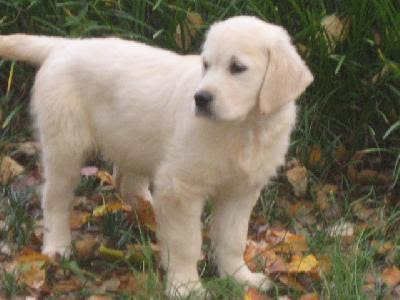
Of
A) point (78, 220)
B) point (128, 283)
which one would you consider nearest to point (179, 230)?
point (128, 283)

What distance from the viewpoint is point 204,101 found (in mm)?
4172

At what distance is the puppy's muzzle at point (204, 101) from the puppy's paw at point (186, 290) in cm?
88

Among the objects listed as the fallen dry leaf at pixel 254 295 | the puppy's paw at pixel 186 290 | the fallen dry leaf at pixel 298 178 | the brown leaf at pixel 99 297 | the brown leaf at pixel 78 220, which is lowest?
the brown leaf at pixel 78 220

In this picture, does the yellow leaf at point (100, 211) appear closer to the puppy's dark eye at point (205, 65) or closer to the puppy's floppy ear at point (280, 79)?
the puppy's dark eye at point (205, 65)

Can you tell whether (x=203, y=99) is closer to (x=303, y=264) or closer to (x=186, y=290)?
(x=186, y=290)

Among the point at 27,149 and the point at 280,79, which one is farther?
the point at 27,149

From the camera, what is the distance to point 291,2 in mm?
5961

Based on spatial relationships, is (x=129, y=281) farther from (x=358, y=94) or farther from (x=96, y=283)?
(x=358, y=94)

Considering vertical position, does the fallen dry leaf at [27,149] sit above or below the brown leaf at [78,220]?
below

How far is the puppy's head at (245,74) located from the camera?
4.18 metres

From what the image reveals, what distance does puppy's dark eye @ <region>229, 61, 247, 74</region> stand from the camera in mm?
4196

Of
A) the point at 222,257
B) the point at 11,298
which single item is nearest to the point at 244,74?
the point at 222,257

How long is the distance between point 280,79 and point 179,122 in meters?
0.56

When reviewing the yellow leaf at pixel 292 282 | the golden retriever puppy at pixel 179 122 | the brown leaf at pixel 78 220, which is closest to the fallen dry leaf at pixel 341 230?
the yellow leaf at pixel 292 282
